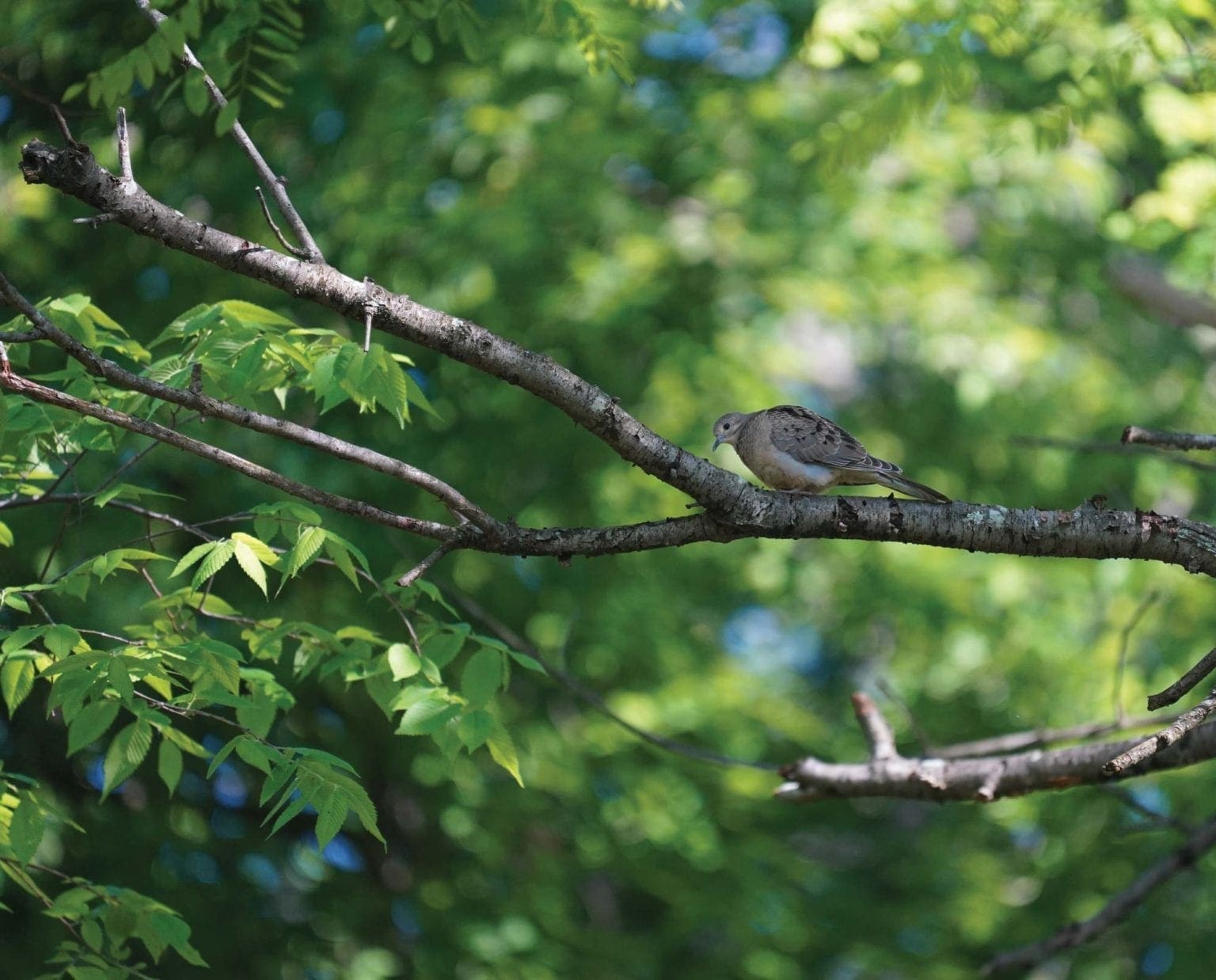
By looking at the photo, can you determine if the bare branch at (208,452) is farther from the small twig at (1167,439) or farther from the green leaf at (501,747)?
the small twig at (1167,439)

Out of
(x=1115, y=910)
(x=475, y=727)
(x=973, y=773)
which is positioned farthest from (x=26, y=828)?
(x=1115, y=910)

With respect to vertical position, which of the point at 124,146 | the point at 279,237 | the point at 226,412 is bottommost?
the point at 226,412

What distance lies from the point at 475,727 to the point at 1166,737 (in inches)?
64.6

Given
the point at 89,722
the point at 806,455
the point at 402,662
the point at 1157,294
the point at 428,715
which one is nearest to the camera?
the point at 89,722

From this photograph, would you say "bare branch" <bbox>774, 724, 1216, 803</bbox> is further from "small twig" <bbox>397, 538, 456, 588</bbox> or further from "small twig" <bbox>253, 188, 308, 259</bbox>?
"small twig" <bbox>253, 188, 308, 259</bbox>

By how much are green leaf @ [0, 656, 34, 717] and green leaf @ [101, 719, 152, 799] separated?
0.28m

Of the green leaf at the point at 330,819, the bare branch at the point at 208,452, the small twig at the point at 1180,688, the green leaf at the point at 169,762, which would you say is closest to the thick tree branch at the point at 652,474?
the bare branch at the point at 208,452

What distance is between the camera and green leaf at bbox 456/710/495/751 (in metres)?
3.35

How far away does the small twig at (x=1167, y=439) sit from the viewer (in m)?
3.75

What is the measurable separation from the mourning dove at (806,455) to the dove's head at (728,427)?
0.31 m

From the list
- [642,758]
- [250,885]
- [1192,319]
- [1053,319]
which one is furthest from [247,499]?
[1053,319]

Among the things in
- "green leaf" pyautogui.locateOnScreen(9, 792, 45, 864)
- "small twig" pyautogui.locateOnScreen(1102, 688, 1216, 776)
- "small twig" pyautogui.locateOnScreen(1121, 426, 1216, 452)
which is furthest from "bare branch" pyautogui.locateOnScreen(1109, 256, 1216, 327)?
"green leaf" pyautogui.locateOnScreen(9, 792, 45, 864)

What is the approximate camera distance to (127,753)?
3416mm

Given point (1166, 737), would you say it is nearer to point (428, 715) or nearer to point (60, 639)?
point (428, 715)
